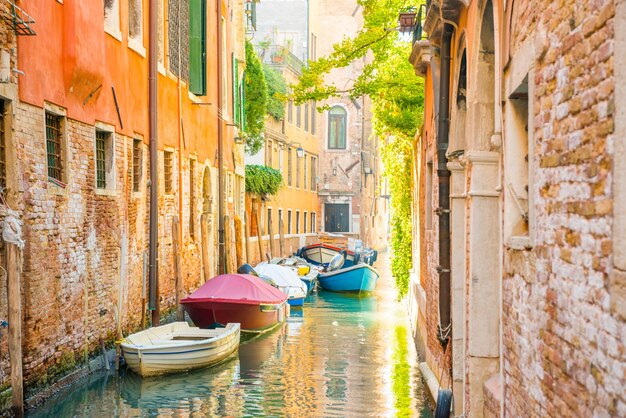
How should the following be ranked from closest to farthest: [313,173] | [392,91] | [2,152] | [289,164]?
[2,152] < [392,91] < [289,164] < [313,173]

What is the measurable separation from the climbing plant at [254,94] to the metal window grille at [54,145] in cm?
1760

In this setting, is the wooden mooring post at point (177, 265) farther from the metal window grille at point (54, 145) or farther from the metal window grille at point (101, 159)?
the metal window grille at point (54, 145)

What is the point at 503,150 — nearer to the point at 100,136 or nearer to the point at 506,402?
the point at 506,402

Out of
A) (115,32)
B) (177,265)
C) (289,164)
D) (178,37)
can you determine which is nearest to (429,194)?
(115,32)

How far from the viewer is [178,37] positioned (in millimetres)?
19078

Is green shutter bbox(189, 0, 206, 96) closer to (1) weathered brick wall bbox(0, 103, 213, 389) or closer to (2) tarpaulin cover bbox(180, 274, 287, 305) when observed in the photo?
(1) weathered brick wall bbox(0, 103, 213, 389)

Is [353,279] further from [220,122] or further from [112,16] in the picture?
[112,16]

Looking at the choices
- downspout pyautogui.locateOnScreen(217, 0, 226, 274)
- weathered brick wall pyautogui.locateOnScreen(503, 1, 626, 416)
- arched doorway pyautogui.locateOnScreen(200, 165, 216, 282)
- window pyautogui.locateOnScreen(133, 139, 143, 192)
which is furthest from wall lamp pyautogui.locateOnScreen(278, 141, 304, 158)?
weathered brick wall pyautogui.locateOnScreen(503, 1, 626, 416)

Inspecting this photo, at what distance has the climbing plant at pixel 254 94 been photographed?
95.7 feet

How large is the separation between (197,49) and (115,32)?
16.5 ft

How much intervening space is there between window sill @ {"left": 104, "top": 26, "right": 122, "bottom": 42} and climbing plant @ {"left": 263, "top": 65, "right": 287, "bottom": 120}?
16.6 m

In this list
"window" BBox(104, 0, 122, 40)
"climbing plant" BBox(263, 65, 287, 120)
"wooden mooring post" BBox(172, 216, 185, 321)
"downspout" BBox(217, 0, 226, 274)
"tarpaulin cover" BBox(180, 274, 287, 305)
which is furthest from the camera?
"climbing plant" BBox(263, 65, 287, 120)

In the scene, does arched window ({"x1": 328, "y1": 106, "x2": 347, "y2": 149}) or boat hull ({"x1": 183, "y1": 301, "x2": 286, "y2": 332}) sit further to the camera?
arched window ({"x1": 328, "y1": 106, "x2": 347, "y2": 149})

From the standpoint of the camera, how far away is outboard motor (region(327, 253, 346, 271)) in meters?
30.1
